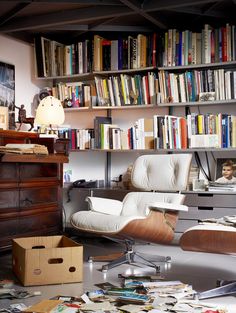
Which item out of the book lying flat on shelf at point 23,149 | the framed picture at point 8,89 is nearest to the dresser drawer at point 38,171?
the book lying flat on shelf at point 23,149

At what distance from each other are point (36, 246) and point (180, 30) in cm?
262

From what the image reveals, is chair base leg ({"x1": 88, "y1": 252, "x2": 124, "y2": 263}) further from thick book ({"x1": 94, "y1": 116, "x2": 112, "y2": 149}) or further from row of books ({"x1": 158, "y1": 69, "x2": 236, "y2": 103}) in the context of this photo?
row of books ({"x1": 158, "y1": 69, "x2": 236, "y2": 103})

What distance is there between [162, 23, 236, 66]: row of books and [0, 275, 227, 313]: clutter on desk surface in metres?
2.33

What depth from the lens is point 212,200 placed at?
4160 millimetres

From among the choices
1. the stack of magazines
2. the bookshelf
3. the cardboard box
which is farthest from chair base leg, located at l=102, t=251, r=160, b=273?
the bookshelf

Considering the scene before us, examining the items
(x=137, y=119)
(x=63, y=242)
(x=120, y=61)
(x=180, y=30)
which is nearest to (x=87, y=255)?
(x=63, y=242)

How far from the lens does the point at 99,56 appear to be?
4.80m

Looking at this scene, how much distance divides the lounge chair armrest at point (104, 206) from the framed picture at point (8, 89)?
62.3 inches

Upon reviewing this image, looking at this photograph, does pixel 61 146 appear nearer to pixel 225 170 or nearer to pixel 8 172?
pixel 8 172

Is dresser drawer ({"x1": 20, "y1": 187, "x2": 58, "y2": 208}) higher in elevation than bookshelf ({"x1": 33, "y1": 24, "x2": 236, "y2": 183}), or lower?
lower

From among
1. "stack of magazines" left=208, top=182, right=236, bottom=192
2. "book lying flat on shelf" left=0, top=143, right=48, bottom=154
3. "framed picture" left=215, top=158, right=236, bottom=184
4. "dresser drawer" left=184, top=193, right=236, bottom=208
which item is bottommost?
"dresser drawer" left=184, top=193, right=236, bottom=208

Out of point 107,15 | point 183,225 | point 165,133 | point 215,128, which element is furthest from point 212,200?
point 107,15

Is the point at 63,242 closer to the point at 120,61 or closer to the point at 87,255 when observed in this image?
the point at 87,255

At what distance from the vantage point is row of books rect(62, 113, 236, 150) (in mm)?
4289
